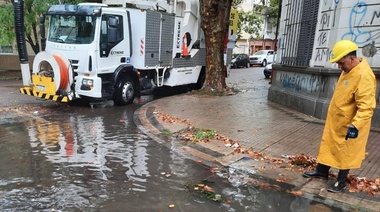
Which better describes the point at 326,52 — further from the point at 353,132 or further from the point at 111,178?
the point at 111,178

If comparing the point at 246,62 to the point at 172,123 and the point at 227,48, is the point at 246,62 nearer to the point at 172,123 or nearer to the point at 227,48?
the point at 227,48

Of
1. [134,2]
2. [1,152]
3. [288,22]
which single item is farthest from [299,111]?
[1,152]

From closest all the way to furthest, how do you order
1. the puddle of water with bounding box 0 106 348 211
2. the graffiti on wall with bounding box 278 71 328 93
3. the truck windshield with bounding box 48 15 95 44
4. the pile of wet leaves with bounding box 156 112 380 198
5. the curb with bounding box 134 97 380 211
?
the puddle of water with bounding box 0 106 348 211, the curb with bounding box 134 97 380 211, the pile of wet leaves with bounding box 156 112 380 198, the graffiti on wall with bounding box 278 71 328 93, the truck windshield with bounding box 48 15 95 44

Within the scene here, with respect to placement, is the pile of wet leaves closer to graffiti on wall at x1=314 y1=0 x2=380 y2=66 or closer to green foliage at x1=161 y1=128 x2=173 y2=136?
green foliage at x1=161 y1=128 x2=173 y2=136

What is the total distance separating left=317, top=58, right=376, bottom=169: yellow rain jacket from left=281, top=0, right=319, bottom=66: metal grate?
5052 mm

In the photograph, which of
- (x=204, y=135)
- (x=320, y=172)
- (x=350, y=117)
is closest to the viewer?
(x=350, y=117)

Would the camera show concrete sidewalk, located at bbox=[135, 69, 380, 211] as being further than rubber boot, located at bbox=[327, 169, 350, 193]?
Yes

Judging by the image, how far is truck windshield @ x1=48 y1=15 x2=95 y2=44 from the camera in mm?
9633

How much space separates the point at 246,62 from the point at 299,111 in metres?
23.9

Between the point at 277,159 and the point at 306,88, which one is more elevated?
the point at 306,88

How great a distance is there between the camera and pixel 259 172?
5.02 meters

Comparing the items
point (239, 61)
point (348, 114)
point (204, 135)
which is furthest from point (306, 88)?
point (239, 61)

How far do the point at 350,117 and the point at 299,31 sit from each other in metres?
6.06

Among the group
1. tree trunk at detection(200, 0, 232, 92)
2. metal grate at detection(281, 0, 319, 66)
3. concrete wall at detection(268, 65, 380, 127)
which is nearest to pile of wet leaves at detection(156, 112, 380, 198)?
concrete wall at detection(268, 65, 380, 127)
